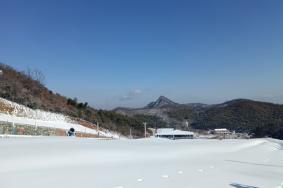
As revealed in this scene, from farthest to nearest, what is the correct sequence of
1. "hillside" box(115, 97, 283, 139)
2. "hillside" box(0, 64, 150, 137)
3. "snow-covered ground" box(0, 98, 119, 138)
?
1. "hillside" box(115, 97, 283, 139)
2. "hillside" box(0, 64, 150, 137)
3. "snow-covered ground" box(0, 98, 119, 138)

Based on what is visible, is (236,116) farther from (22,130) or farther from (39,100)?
(22,130)

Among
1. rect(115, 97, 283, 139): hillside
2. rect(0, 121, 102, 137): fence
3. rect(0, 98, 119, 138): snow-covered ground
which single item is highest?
rect(115, 97, 283, 139): hillside

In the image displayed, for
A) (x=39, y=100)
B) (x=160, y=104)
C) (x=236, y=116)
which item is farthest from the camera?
(x=160, y=104)

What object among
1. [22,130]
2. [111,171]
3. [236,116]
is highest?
[236,116]

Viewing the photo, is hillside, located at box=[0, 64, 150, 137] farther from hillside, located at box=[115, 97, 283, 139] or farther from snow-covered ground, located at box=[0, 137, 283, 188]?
snow-covered ground, located at box=[0, 137, 283, 188]

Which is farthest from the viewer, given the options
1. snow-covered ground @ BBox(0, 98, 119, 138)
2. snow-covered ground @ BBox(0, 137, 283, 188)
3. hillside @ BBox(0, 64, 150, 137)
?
hillside @ BBox(0, 64, 150, 137)

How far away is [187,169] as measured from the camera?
1049 cm

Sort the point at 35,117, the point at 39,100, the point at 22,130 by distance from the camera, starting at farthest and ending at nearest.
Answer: the point at 39,100 < the point at 35,117 < the point at 22,130

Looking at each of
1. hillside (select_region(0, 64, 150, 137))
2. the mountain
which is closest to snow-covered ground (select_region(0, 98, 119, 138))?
hillside (select_region(0, 64, 150, 137))

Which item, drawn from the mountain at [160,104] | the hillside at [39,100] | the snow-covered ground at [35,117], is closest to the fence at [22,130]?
the snow-covered ground at [35,117]

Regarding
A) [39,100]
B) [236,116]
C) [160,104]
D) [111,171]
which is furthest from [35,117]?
[160,104]

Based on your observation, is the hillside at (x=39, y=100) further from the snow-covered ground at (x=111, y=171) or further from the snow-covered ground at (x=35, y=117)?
the snow-covered ground at (x=111, y=171)

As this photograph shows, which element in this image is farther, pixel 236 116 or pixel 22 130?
pixel 236 116

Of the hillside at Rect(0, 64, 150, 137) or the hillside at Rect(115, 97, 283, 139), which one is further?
the hillside at Rect(115, 97, 283, 139)
